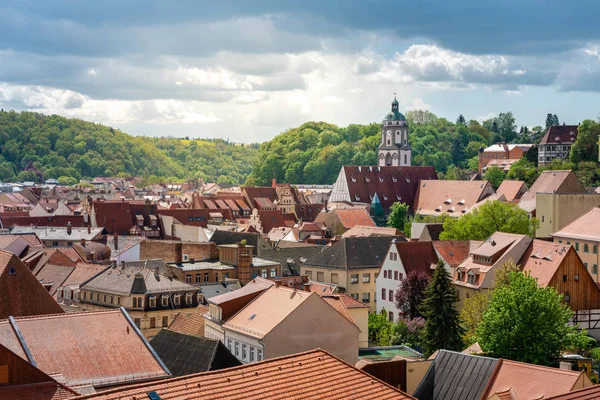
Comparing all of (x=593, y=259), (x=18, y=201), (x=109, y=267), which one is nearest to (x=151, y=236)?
(x=109, y=267)

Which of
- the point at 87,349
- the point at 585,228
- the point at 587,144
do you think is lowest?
the point at 87,349

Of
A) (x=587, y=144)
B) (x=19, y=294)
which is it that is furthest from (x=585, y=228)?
(x=587, y=144)

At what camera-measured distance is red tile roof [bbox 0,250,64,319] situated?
41812 millimetres

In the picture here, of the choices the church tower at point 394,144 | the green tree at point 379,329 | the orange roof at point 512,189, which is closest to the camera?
the green tree at point 379,329

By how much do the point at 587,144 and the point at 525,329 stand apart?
268 ft

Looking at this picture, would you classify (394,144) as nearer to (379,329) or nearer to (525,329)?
(379,329)

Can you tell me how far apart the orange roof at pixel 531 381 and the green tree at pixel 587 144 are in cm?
9333

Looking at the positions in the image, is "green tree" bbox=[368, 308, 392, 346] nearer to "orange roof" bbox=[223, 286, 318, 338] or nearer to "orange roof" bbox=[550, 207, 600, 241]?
"orange roof" bbox=[223, 286, 318, 338]

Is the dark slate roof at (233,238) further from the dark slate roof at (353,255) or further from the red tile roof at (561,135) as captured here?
the red tile roof at (561,135)

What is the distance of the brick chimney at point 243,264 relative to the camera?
2516 inches

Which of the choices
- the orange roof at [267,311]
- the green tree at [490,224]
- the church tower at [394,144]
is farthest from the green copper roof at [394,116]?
the orange roof at [267,311]

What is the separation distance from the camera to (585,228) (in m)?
67.9

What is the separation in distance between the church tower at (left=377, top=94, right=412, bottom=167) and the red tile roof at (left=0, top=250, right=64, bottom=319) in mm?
121511

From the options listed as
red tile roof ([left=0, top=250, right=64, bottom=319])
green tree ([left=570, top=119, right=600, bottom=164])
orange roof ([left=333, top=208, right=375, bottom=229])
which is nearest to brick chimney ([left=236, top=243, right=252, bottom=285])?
red tile roof ([left=0, top=250, right=64, bottom=319])
